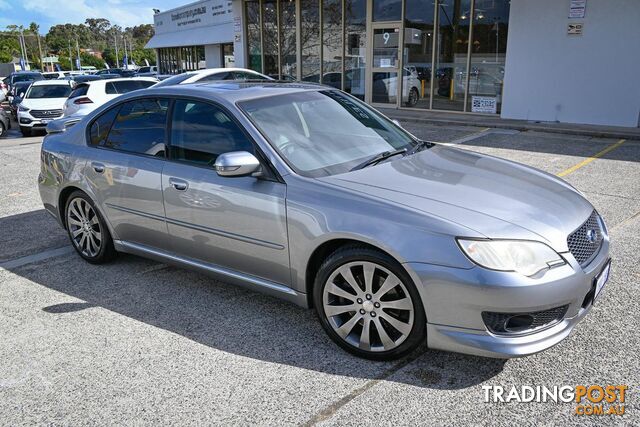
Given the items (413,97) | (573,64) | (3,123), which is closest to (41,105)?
(3,123)

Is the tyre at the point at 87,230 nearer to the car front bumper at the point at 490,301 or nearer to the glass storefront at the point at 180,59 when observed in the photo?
the car front bumper at the point at 490,301

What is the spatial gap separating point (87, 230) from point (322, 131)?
2.39 meters

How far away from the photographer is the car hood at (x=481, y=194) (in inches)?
116

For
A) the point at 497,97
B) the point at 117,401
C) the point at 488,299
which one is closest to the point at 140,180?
the point at 117,401

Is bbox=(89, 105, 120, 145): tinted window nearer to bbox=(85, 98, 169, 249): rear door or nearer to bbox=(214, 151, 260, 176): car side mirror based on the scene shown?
bbox=(85, 98, 169, 249): rear door

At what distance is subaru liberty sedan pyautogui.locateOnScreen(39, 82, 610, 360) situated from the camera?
9.40ft

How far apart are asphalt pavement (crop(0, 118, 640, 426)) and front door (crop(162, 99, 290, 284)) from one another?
0.44 meters

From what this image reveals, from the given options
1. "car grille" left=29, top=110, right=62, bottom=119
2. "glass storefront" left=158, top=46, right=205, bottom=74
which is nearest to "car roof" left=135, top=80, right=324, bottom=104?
"car grille" left=29, top=110, right=62, bottom=119

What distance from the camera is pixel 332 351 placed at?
11.2 ft

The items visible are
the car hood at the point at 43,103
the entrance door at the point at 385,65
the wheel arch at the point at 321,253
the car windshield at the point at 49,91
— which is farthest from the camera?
the car windshield at the point at 49,91

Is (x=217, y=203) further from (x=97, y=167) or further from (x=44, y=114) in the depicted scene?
(x=44, y=114)

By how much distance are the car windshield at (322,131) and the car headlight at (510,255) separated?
3.68 feet

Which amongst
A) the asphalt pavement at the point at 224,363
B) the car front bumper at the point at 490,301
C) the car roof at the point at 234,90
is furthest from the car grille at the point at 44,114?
the car front bumper at the point at 490,301

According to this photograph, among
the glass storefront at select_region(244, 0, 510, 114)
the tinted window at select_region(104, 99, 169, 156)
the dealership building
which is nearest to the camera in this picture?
the tinted window at select_region(104, 99, 169, 156)
